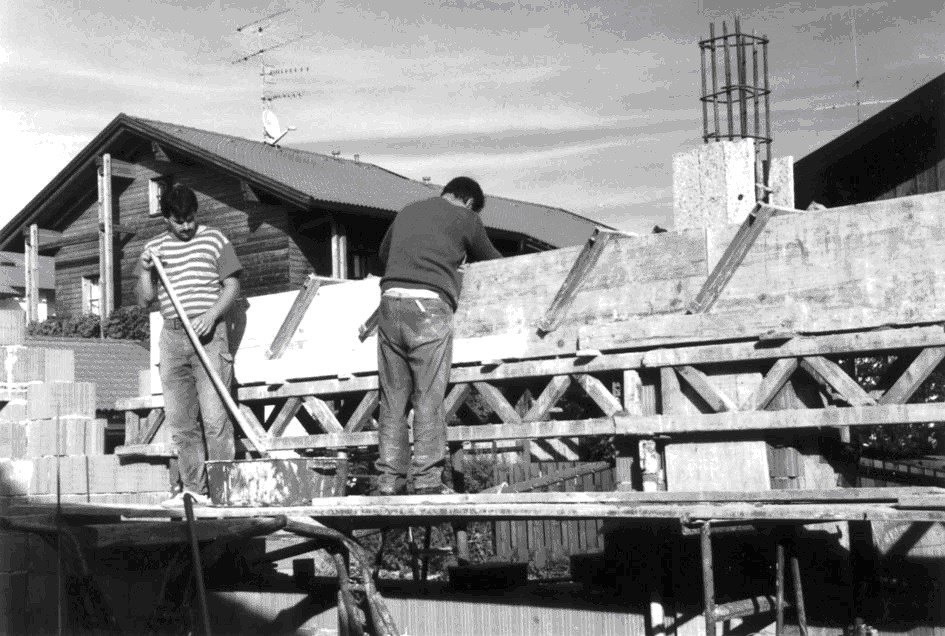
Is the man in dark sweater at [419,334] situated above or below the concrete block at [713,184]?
below

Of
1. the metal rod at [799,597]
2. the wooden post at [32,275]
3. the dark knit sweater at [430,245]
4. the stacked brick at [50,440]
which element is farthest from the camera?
the wooden post at [32,275]

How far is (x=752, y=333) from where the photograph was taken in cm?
612

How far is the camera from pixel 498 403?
6.84m

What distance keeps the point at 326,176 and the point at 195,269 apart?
20.2 meters

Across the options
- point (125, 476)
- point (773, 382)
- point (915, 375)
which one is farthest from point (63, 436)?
point (915, 375)

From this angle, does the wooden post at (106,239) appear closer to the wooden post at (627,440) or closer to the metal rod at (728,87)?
the metal rod at (728,87)

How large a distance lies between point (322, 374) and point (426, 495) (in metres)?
2.09

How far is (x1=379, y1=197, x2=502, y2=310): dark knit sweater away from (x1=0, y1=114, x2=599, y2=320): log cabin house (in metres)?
17.6

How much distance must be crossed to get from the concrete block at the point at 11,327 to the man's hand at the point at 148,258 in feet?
4.42

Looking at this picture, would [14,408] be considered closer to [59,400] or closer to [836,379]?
[59,400]

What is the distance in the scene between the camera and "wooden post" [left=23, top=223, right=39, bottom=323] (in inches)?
1169

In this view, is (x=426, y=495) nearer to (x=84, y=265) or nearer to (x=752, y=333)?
(x=752, y=333)

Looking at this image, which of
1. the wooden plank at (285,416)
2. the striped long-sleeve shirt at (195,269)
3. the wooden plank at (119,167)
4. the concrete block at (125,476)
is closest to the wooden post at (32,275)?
the wooden plank at (119,167)

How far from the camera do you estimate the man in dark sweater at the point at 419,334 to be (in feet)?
20.5
